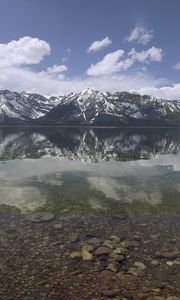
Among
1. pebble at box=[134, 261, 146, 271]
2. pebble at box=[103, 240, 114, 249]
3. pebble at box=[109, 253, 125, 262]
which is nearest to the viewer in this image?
pebble at box=[134, 261, 146, 271]

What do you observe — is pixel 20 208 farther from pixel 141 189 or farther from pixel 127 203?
pixel 141 189

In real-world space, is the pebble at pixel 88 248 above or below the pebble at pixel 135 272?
above

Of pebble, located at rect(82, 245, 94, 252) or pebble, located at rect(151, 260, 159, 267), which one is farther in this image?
pebble, located at rect(82, 245, 94, 252)

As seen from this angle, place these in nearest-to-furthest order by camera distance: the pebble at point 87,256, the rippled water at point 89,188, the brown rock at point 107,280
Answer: the brown rock at point 107,280 < the pebble at point 87,256 < the rippled water at point 89,188

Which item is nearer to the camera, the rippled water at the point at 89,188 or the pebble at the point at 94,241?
the pebble at the point at 94,241

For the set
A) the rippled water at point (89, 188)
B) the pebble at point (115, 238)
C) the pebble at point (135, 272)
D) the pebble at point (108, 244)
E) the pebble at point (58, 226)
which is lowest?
the pebble at point (135, 272)

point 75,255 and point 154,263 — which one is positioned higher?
point 75,255

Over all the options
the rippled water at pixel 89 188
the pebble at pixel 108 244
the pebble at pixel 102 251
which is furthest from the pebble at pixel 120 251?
the rippled water at pixel 89 188

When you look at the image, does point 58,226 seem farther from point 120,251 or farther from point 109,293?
point 109,293

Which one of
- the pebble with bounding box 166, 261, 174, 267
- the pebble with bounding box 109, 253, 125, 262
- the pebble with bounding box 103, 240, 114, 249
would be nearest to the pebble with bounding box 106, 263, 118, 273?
the pebble with bounding box 109, 253, 125, 262

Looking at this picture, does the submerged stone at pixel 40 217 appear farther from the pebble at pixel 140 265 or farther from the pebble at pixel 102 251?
the pebble at pixel 140 265

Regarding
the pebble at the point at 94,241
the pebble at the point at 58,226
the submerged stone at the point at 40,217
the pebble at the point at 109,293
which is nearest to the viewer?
the pebble at the point at 109,293

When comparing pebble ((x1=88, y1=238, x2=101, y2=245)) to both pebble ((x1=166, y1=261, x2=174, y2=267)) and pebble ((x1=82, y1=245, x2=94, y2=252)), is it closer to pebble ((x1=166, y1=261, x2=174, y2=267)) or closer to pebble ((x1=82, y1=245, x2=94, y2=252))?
pebble ((x1=82, y1=245, x2=94, y2=252))

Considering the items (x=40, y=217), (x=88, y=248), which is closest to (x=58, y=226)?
(x=40, y=217)
